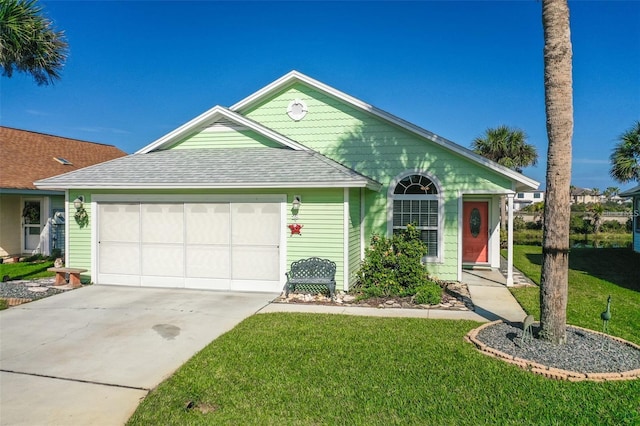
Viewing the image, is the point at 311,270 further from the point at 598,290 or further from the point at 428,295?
the point at 598,290

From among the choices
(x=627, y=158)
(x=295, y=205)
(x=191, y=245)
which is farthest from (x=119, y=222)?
(x=627, y=158)

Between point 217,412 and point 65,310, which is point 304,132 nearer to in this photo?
point 65,310

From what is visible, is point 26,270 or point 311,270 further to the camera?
point 26,270

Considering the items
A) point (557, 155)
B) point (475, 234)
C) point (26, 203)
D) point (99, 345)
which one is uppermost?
point (557, 155)

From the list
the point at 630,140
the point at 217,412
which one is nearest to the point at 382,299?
the point at 217,412

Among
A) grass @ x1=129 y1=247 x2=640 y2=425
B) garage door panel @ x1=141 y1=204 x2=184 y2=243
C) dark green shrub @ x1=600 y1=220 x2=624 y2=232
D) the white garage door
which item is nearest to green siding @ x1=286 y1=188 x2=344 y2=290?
the white garage door

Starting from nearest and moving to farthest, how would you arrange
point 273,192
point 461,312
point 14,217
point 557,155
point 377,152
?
point 557,155 < point 461,312 < point 273,192 < point 377,152 < point 14,217

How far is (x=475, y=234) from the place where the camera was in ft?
47.2

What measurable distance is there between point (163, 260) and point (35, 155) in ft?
38.3

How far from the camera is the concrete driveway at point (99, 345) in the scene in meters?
4.61

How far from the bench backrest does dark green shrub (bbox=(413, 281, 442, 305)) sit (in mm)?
1919

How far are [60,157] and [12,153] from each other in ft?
7.37

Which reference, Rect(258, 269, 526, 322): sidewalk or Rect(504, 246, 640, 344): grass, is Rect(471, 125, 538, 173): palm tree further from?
Rect(258, 269, 526, 322): sidewalk

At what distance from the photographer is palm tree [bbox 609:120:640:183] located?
55.5ft
